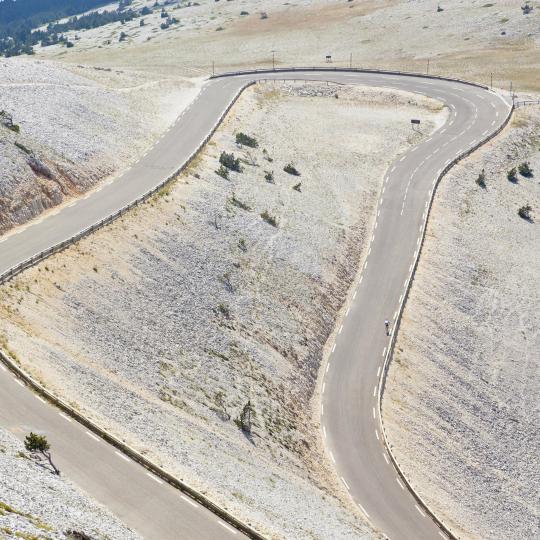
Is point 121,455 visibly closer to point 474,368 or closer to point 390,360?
point 390,360

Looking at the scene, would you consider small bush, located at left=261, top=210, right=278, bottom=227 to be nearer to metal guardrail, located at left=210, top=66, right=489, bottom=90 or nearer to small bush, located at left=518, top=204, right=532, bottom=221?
small bush, located at left=518, top=204, right=532, bottom=221

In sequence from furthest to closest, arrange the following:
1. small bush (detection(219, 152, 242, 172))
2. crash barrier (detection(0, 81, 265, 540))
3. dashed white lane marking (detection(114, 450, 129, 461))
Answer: small bush (detection(219, 152, 242, 172)), dashed white lane marking (detection(114, 450, 129, 461)), crash barrier (detection(0, 81, 265, 540))

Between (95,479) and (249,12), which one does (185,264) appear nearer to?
(95,479)

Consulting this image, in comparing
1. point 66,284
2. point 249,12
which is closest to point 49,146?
point 66,284

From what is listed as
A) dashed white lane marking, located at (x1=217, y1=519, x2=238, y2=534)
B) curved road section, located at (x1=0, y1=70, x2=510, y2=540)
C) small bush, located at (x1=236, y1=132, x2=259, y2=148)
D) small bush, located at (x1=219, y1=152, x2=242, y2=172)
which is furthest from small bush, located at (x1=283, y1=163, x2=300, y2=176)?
dashed white lane marking, located at (x1=217, y1=519, x2=238, y2=534)

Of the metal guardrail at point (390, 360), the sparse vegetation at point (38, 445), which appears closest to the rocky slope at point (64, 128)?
the sparse vegetation at point (38, 445)
